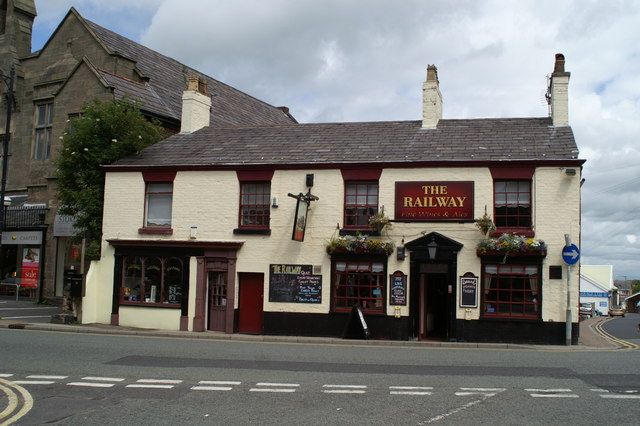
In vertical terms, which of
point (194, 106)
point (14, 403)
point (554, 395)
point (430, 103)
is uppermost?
point (194, 106)

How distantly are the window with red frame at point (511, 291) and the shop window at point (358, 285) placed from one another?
321 centimetres

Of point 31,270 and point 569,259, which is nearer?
point 569,259

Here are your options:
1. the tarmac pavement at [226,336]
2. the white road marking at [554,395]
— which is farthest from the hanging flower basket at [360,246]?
the white road marking at [554,395]

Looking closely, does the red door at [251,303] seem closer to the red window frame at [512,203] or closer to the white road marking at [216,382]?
the red window frame at [512,203]

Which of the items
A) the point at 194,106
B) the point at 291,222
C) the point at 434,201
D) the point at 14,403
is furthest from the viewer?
the point at 194,106

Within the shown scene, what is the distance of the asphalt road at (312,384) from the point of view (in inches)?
344

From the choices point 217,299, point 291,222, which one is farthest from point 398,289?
point 217,299

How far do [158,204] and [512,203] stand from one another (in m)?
12.0

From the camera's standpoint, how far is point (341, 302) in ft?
67.4

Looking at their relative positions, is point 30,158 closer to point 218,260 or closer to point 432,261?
point 218,260

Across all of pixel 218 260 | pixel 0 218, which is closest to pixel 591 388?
pixel 218 260

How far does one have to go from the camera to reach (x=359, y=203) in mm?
20797

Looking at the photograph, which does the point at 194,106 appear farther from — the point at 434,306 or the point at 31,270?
the point at 434,306

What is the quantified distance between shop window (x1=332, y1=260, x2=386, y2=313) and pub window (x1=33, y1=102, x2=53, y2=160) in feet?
60.1
